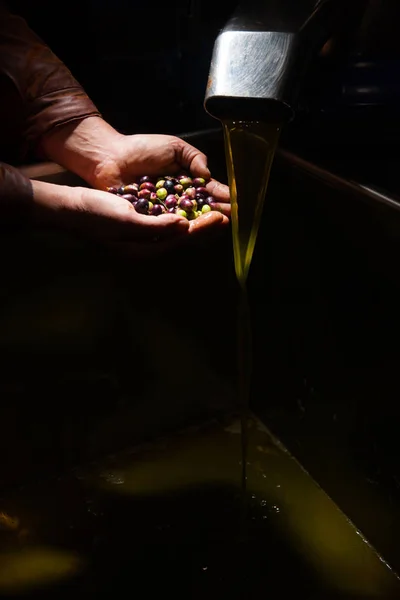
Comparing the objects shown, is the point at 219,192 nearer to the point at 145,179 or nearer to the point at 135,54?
the point at 145,179

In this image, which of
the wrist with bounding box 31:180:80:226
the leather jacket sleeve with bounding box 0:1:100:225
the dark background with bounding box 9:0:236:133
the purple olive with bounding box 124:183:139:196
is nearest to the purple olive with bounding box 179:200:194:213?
the purple olive with bounding box 124:183:139:196

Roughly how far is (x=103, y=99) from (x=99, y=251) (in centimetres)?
64

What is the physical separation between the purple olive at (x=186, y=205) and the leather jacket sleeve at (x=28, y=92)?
1.11ft

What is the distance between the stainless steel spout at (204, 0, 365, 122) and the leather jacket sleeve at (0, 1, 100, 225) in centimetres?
44

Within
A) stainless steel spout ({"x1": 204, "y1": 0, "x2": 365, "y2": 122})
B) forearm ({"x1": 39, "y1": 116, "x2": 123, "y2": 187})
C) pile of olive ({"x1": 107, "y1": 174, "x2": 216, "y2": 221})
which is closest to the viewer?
stainless steel spout ({"x1": 204, "y1": 0, "x2": 365, "y2": 122})

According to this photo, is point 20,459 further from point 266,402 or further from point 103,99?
point 103,99

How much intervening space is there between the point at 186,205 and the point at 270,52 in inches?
13.5

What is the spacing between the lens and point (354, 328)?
4.17 ft

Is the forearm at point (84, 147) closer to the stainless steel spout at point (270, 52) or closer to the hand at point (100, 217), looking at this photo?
the hand at point (100, 217)

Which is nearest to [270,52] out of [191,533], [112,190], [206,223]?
[206,223]

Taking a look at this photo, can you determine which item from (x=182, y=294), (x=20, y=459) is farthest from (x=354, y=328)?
(x=20, y=459)

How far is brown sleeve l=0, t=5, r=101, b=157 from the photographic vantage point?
143 centimetres

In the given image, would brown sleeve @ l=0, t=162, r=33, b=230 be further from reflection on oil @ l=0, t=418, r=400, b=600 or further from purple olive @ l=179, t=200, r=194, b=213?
reflection on oil @ l=0, t=418, r=400, b=600

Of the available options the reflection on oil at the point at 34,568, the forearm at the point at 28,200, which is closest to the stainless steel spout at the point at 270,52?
the forearm at the point at 28,200
